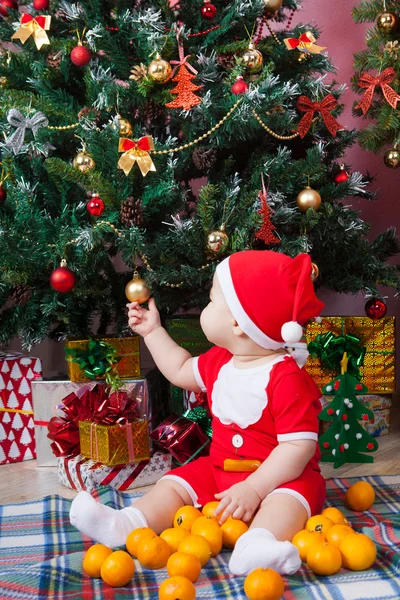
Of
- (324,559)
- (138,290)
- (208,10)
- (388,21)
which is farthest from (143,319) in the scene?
(388,21)

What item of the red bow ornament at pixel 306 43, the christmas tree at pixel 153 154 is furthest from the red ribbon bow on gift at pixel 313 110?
the red bow ornament at pixel 306 43

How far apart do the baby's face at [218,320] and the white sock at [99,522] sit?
36 centimetres

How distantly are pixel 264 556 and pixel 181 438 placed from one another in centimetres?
57

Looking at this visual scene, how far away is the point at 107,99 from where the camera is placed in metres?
1.48

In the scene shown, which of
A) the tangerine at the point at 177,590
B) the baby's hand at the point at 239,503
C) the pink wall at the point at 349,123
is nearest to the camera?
the tangerine at the point at 177,590

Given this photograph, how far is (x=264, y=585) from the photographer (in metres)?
0.91

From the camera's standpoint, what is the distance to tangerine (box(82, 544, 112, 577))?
1021 mm

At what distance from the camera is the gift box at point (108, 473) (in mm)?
1459

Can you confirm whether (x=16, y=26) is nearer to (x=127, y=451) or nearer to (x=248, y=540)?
(x=127, y=451)

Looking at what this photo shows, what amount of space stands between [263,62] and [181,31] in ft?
0.84

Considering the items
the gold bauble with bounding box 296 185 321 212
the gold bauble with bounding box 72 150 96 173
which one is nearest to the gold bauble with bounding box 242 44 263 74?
the gold bauble with bounding box 296 185 321 212

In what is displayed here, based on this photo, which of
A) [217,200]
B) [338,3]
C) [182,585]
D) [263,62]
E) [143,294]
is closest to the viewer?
[182,585]

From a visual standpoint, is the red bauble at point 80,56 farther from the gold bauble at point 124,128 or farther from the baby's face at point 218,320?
the baby's face at point 218,320

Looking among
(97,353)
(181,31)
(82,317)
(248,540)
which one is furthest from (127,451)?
(181,31)
